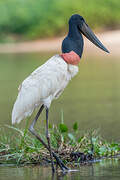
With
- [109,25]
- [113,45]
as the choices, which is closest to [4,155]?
[113,45]

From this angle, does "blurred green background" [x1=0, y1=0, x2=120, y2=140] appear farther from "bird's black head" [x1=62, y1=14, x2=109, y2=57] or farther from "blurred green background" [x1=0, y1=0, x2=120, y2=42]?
"bird's black head" [x1=62, y1=14, x2=109, y2=57]

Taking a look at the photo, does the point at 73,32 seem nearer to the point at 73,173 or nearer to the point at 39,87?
the point at 39,87

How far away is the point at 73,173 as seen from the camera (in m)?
6.59

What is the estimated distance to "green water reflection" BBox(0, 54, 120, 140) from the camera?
10364 millimetres

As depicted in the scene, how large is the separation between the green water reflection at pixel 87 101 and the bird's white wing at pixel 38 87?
192 cm

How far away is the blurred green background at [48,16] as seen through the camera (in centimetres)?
4700

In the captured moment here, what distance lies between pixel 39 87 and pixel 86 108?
215 inches

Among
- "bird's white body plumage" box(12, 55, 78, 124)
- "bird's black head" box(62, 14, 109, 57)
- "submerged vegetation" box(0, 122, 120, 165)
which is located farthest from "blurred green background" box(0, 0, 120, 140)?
"bird's white body plumage" box(12, 55, 78, 124)

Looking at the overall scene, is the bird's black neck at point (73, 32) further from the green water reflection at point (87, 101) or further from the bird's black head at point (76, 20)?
the green water reflection at point (87, 101)

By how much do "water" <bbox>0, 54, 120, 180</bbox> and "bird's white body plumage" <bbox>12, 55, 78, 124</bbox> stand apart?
629 mm

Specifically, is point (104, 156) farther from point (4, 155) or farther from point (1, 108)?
point (1, 108)

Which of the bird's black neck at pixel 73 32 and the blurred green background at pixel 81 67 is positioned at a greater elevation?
the blurred green background at pixel 81 67

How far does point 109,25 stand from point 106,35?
18.9 ft

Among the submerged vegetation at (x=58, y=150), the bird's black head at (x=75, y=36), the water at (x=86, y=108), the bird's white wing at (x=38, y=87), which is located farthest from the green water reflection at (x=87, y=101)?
the bird's white wing at (x=38, y=87)
